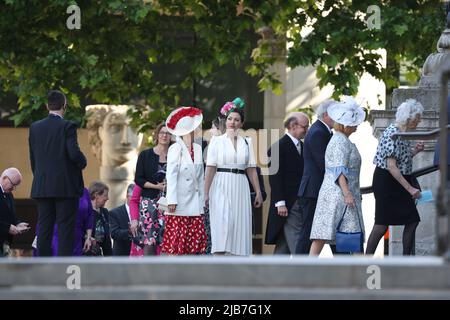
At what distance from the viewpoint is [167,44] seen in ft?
81.9

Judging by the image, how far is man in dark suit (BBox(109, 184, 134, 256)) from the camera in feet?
58.2

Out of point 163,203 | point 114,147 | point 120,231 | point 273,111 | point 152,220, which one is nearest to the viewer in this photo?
point 163,203

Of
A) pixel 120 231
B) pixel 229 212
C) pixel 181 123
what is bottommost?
pixel 120 231

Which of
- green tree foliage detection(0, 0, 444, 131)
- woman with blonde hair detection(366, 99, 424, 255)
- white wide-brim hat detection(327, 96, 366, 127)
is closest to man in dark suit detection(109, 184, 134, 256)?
white wide-brim hat detection(327, 96, 366, 127)

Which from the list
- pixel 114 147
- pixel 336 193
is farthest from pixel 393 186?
pixel 114 147

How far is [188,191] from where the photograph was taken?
51.0 feet

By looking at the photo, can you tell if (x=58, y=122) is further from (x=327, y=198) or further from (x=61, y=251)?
(x=327, y=198)

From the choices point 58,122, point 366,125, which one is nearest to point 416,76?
point 366,125

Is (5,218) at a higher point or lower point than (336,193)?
lower

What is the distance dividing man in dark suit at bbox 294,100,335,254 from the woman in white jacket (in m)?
0.92

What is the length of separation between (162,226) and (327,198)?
2.09 meters

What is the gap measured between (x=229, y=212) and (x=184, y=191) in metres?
0.45

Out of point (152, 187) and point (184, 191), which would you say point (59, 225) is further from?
point (152, 187)

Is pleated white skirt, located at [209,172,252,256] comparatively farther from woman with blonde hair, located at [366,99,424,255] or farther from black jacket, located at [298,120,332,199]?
woman with blonde hair, located at [366,99,424,255]
